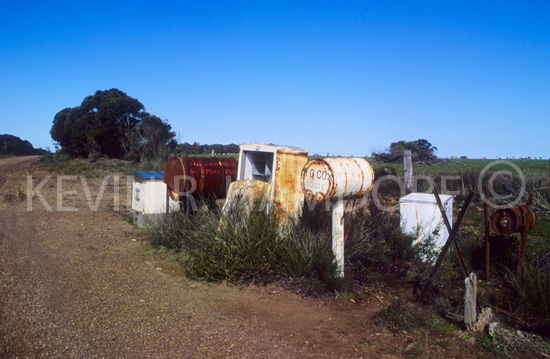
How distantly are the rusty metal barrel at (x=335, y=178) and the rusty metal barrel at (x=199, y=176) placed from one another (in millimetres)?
3545

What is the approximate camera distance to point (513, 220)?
501 cm

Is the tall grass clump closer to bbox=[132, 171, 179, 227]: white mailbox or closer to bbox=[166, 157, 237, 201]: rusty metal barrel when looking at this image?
bbox=[166, 157, 237, 201]: rusty metal barrel

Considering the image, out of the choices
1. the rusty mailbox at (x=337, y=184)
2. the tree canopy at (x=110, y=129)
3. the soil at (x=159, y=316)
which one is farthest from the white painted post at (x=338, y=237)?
the tree canopy at (x=110, y=129)

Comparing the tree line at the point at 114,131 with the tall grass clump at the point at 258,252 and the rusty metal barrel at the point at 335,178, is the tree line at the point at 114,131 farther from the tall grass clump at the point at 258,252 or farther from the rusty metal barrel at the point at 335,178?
the rusty metal barrel at the point at 335,178

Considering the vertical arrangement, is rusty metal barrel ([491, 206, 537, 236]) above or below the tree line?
below

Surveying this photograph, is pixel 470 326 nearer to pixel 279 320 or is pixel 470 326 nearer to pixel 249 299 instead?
pixel 279 320

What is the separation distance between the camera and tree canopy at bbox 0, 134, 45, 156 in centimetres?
3944

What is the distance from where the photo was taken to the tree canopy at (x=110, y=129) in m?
27.4

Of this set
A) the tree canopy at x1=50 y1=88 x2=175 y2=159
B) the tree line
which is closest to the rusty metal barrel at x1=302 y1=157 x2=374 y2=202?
the tree line

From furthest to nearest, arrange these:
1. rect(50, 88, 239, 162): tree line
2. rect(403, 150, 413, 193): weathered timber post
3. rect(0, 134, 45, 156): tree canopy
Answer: rect(0, 134, 45, 156): tree canopy < rect(50, 88, 239, 162): tree line < rect(403, 150, 413, 193): weathered timber post

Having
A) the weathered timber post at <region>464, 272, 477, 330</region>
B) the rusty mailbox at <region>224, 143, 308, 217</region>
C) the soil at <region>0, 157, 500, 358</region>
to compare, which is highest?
the rusty mailbox at <region>224, 143, 308, 217</region>

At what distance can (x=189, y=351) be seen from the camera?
372cm

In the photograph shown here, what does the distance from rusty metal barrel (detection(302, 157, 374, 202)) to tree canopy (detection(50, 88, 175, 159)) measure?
855 inches

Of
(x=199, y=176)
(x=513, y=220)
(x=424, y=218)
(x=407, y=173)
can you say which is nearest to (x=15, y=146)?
(x=199, y=176)
